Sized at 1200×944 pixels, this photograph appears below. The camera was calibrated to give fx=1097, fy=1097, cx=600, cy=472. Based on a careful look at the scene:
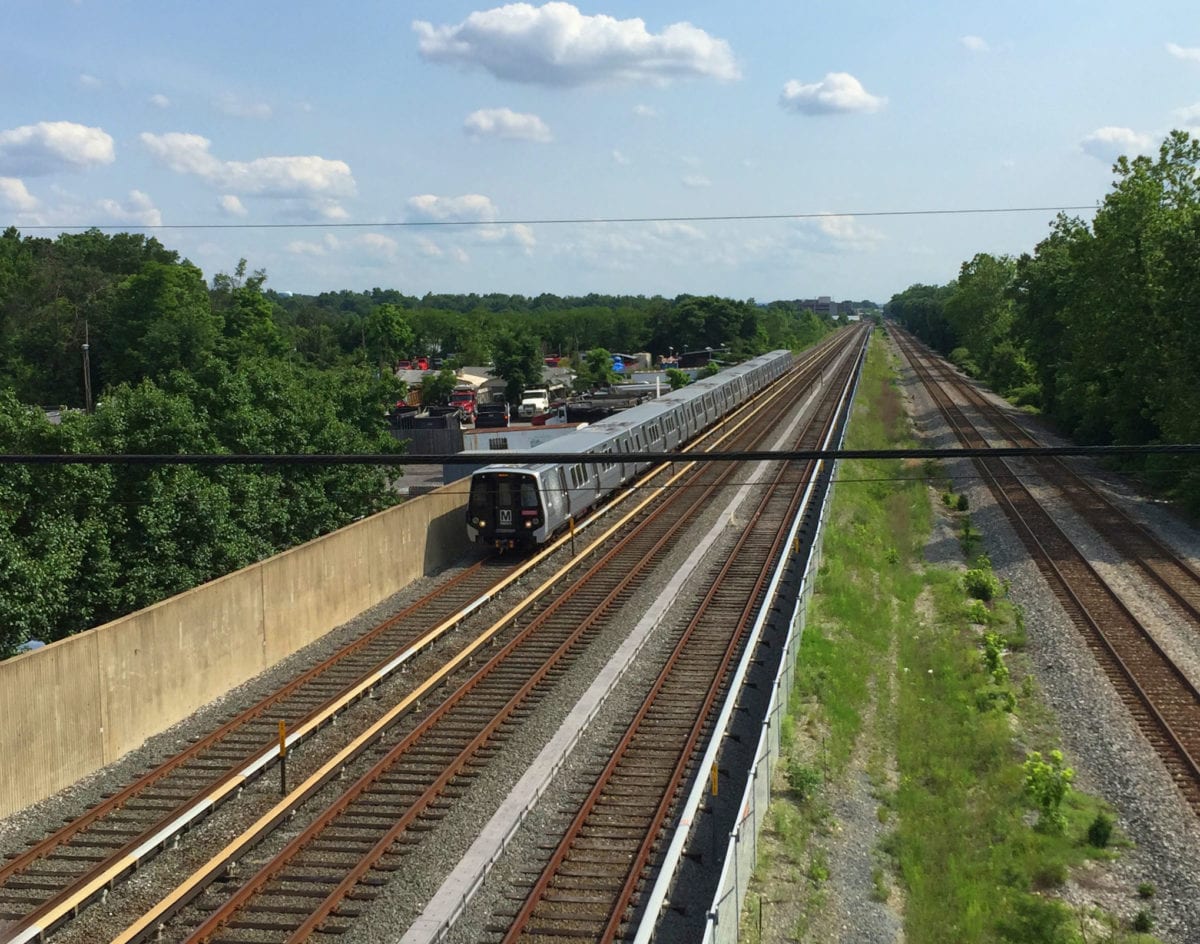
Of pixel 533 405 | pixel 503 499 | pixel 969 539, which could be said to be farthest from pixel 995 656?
pixel 533 405

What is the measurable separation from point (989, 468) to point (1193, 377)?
426 inches

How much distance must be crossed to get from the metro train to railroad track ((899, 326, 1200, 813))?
8.24 m

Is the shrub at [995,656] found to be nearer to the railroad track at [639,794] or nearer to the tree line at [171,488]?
the railroad track at [639,794]

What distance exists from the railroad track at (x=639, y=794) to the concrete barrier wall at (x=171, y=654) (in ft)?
19.6

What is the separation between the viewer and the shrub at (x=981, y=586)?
22672 millimetres

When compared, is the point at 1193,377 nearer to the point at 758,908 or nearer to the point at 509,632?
the point at 509,632

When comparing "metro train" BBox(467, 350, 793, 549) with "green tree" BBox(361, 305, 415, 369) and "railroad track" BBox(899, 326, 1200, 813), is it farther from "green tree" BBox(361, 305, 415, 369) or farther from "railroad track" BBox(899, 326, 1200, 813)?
"green tree" BBox(361, 305, 415, 369)

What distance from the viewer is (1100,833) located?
12.1m


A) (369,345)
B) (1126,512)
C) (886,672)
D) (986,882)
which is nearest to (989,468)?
(1126,512)

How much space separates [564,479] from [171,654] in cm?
1203

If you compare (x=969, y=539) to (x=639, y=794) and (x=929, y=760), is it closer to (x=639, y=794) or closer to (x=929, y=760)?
(x=929, y=760)

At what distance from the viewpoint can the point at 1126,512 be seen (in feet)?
98.8

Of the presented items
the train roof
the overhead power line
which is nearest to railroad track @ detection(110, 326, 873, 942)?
the train roof

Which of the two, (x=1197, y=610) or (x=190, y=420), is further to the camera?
(x=190, y=420)
